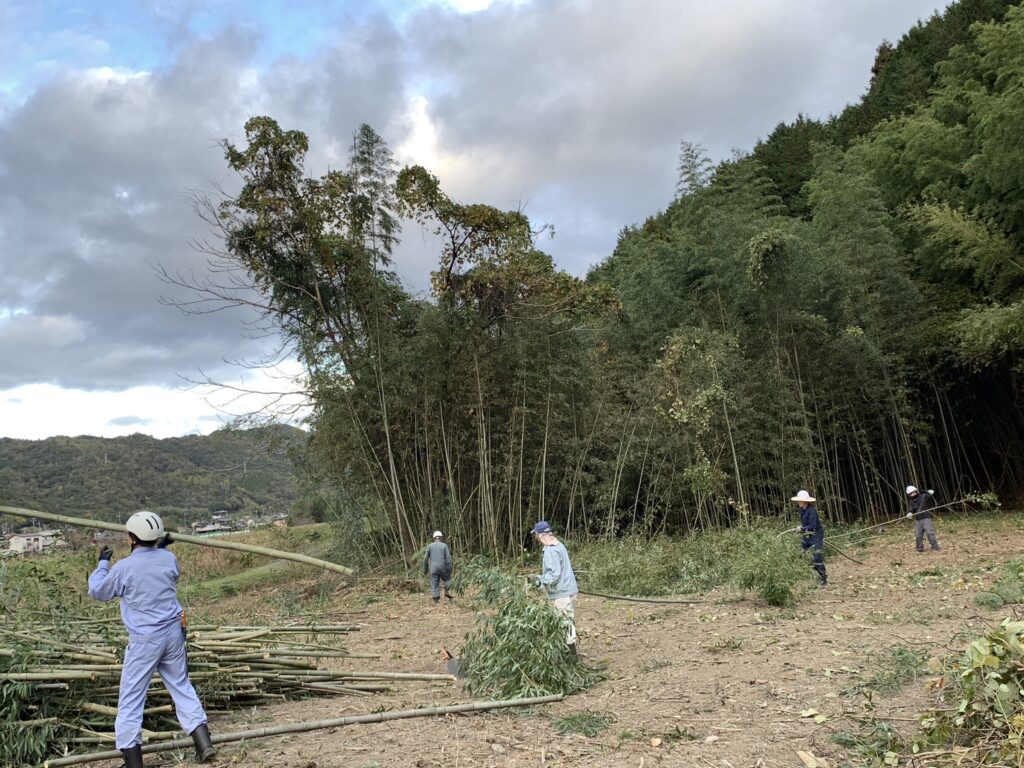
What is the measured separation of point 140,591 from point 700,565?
692 centimetres

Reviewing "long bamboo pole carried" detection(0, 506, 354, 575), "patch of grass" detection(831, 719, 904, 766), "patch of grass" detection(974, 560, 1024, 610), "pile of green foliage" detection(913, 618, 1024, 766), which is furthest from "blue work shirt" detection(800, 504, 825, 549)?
"long bamboo pole carried" detection(0, 506, 354, 575)

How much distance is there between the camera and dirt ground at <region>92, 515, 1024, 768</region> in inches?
123

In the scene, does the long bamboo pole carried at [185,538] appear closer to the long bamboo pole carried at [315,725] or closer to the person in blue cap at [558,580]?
the long bamboo pole carried at [315,725]

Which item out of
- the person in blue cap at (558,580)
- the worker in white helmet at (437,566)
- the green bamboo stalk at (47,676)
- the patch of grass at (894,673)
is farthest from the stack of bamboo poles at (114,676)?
the worker in white helmet at (437,566)

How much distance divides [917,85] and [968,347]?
10.7 meters

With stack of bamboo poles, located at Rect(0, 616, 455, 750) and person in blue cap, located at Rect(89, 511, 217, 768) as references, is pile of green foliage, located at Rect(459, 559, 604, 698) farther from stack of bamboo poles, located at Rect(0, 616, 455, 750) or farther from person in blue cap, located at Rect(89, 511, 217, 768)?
person in blue cap, located at Rect(89, 511, 217, 768)

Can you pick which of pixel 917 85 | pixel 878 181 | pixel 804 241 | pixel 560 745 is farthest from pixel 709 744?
pixel 917 85

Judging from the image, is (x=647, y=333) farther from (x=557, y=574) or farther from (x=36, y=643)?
(x=36, y=643)

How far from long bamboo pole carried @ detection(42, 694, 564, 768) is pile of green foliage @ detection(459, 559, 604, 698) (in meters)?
0.14

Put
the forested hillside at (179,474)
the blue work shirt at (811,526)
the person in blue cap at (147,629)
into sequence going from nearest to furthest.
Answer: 1. the person in blue cap at (147,629)
2. the blue work shirt at (811,526)
3. the forested hillside at (179,474)

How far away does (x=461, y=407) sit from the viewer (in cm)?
1127

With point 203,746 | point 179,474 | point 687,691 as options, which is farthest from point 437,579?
point 179,474

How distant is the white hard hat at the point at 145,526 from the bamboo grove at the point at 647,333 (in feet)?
23.7

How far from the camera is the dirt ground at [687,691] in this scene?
10.3 feet
